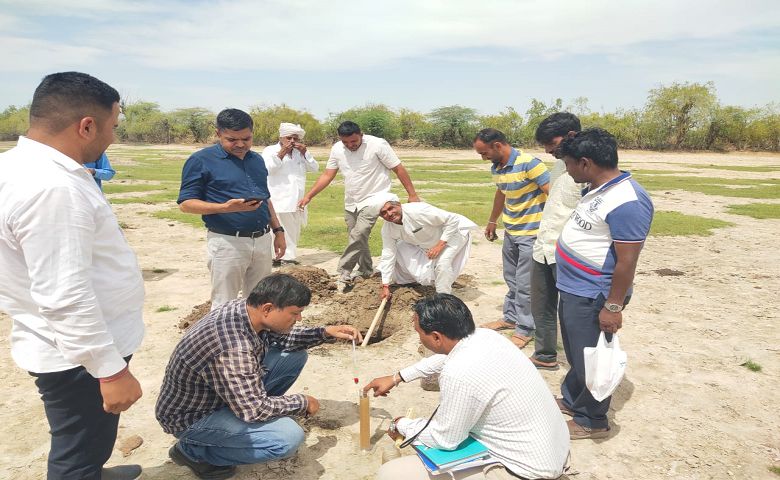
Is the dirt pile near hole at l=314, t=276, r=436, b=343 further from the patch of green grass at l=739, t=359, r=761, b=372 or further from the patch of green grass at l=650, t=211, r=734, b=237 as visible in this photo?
the patch of green grass at l=650, t=211, r=734, b=237

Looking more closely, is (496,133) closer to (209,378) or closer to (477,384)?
(477,384)

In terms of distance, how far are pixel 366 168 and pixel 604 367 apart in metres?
4.44

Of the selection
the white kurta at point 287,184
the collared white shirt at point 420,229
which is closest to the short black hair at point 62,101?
the collared white shirt at point 420,229

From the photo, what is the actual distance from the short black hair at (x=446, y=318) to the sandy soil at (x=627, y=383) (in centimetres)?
125

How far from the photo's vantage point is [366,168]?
697cm

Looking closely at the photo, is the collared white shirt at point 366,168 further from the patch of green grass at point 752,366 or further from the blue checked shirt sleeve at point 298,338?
the patch of green grass at point 752,366

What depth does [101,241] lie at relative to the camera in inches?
86.0

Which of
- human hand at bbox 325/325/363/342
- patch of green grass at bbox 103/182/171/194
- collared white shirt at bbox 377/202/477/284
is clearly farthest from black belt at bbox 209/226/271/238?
patch of green grass at bbox 103/182/171/194

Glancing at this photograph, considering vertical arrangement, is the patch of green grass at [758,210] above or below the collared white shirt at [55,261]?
below

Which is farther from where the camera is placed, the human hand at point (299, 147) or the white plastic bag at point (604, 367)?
the human hand at point (299, 147)

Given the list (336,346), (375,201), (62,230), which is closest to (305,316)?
(336,346)

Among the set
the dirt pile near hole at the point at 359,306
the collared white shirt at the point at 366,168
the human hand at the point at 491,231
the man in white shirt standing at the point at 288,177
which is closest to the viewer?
the dirt pile near hole at the point at 359,306

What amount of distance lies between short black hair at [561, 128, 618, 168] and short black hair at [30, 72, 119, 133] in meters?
2.68

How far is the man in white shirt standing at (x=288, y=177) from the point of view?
8141 millimetres
